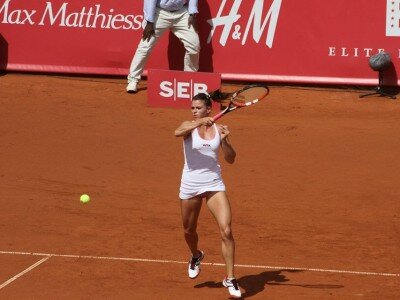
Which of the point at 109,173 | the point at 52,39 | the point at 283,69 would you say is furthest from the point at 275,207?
the point at 52,39

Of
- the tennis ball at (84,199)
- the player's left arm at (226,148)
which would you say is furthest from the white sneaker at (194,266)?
the tennis ball at (84,199)

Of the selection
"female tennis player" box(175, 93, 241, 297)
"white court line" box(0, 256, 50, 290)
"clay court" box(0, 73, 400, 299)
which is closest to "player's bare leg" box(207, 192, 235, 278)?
"female tennis player" box(175, 93, 241, 297)

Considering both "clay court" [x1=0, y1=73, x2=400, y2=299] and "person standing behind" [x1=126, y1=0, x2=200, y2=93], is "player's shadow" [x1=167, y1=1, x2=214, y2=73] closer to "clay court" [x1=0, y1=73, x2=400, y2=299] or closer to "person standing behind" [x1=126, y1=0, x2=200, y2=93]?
"person standing behind" [x1=126, y1=0, x2=200, y2=93]

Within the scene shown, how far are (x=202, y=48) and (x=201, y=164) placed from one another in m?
9.33

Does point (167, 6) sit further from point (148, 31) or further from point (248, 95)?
point (248, 95)

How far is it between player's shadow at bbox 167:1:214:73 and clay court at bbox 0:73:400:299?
0.73 m

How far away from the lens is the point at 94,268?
12523mm

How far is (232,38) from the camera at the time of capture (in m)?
20.2

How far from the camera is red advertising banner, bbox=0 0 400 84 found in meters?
19.9

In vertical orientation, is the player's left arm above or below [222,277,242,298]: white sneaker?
above

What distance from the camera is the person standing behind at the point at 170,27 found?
63.7 ft

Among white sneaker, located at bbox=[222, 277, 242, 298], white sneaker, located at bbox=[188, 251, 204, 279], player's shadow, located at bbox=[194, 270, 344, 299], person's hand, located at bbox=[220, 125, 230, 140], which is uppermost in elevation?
person's hand, located at bbox=[220, 125, 230, 140]

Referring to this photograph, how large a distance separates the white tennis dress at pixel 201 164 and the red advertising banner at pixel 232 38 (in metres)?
9.16

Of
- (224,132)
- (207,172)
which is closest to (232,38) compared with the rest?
(224,132)
